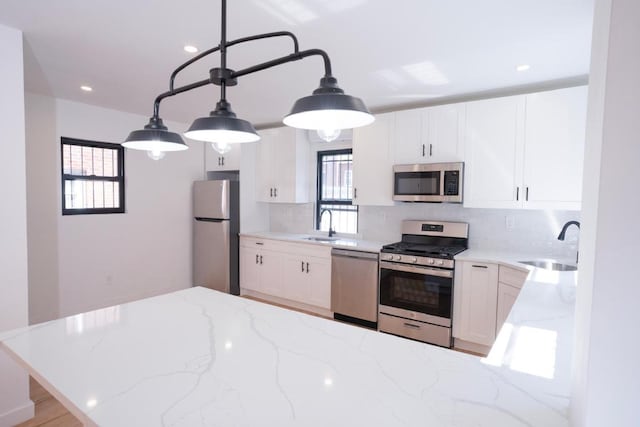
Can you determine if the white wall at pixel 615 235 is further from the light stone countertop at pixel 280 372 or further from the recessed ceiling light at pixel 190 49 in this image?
the recessed ceiling light at pixel 190 49

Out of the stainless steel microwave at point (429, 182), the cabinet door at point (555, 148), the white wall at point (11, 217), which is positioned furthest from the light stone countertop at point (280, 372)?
the stainless steel microwave at point (429, 182)

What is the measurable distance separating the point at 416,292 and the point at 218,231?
2685mm

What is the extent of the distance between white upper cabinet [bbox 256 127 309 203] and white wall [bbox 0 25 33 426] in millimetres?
2811

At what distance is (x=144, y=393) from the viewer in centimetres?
91

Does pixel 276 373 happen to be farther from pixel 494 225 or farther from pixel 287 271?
pixel 287 271

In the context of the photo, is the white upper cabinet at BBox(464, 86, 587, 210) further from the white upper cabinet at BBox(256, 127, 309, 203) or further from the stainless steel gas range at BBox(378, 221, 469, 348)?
the white upper cabinet at BBox(256, 127, 309, 203)

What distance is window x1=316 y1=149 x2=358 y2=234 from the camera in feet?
14.6

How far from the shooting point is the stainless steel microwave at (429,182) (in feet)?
10.7

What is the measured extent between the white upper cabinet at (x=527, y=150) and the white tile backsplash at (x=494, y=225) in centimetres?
30

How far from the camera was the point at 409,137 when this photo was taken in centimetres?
354

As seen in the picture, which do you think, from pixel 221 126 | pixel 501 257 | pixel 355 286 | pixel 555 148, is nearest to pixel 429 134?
pixel 555 148

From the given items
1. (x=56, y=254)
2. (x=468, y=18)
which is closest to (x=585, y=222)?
(x=468, y=18)

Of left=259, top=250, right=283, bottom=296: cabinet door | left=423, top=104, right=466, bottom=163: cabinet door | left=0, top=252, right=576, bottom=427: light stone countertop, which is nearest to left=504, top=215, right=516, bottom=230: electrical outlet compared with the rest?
left=423, top=104, right=466, bottom=163: cabinet door

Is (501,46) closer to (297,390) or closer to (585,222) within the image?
(585,222)
